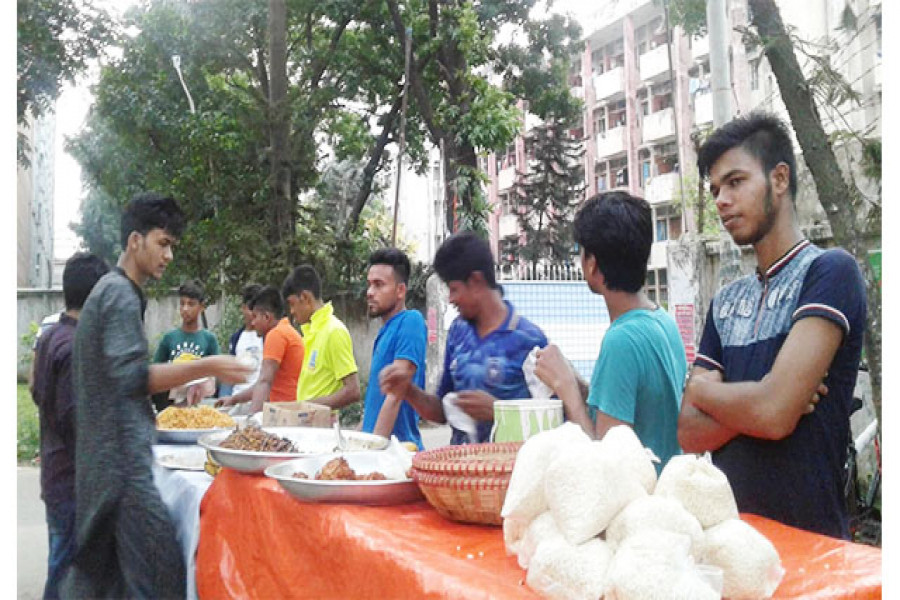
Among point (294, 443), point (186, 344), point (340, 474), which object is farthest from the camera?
point (186, 344)

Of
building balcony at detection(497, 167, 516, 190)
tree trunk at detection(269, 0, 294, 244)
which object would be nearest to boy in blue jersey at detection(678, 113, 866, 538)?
tree trunk at detection(269, 0, 294, 244)

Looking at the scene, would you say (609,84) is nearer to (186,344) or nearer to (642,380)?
(186,344)

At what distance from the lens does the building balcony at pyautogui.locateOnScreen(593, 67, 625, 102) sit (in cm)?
2194

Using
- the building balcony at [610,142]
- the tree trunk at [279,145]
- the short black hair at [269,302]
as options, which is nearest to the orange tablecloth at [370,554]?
the short black hair at [269,302]

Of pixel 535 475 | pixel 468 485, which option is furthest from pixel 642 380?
pixel 535 475

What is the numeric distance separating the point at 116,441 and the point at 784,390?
1.61 meters

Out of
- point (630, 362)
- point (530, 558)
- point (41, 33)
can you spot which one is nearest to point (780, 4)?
point (630, 362)

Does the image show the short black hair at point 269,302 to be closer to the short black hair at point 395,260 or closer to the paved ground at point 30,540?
the paved ground at point 30,540

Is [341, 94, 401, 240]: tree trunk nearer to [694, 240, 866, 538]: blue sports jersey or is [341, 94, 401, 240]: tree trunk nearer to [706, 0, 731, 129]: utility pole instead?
[706, 0, 731, 129]: utility pole

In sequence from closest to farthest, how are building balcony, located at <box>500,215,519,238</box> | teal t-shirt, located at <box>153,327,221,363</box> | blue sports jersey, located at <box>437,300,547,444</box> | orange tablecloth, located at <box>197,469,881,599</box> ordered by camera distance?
orange tablecloth, located at <box>197,469,881,599</box> → blue sports jersey, located at <box>437,300,547,444</box> → teal t-shirt, located at <box>153,327,221,363</box> → building balcony, located at <box>500,215,519,238</box>

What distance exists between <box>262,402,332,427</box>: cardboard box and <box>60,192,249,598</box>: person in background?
577mm

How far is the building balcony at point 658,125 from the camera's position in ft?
69.7

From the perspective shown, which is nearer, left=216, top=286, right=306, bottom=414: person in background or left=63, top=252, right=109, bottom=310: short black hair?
left=63, top=252, right=109, bottom=310: short black hair

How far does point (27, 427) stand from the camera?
12.7 ft
